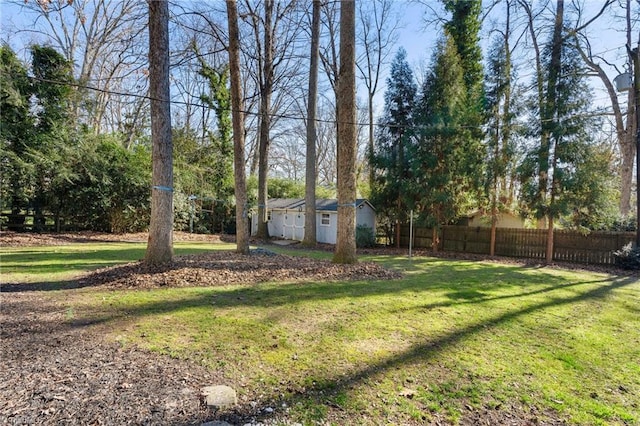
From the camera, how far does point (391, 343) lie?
3596 mm

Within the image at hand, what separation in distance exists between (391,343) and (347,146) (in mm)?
5454

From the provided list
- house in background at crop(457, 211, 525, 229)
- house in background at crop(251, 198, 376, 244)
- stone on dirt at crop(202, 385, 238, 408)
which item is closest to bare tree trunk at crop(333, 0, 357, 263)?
stone on dirt at crop(202, 385, 238, 408)

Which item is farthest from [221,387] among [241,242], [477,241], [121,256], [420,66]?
[420,66]

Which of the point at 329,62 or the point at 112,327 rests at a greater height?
the point at 329,62

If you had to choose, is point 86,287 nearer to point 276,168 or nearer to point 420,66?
point 420,66

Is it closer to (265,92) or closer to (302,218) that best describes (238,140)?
(265,92)

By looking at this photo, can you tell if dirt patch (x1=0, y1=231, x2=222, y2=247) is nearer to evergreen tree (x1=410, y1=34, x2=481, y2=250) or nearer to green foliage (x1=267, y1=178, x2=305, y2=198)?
green foliage (x1=267, y1=178, x2=305, y2=198)

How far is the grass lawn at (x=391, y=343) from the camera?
2564 mm

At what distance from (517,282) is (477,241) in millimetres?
7175

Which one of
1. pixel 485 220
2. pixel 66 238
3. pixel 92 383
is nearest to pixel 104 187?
pixel 66 238

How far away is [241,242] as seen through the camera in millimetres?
9609

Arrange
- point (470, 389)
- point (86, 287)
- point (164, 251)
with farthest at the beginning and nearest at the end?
point (164, 251), point (86, 287), point (470, 389)

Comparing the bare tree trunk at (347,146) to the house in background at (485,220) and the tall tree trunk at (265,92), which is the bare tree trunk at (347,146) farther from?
the house in background at (485,220)

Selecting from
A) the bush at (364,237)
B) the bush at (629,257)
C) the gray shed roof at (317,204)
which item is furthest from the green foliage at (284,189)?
the bush at (629,257)
